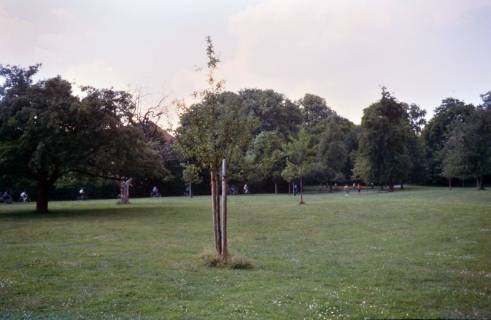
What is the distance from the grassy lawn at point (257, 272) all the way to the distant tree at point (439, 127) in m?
66.3

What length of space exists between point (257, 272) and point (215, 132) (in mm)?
4304

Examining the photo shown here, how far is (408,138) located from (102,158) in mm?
55287

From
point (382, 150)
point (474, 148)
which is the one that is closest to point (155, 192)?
point (382, 150)

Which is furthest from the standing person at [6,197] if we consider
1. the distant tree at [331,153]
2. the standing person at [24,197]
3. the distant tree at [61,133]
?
the distant tree at [331,153]

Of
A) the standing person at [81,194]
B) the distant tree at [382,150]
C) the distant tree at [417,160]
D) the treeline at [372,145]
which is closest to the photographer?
the treeline at [372,145]

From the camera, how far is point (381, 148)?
70938mm

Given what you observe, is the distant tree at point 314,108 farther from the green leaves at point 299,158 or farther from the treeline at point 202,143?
the green leaves at point 299,158

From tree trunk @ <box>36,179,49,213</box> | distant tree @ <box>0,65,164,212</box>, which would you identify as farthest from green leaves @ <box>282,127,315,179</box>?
tree trunk @ <box>36,179,49,213</box>

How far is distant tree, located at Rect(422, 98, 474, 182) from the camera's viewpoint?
284ft

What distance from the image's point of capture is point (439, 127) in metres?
92.2

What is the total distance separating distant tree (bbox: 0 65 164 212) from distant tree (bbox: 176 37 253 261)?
Answer: 1867 centimetres

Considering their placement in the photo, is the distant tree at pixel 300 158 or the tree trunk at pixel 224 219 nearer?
the tree trunk at pixel 224 219

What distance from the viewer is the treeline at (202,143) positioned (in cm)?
1473

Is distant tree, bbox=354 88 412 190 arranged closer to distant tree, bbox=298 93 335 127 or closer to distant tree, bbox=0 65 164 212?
distant tree, bbox=298 93 335 127
